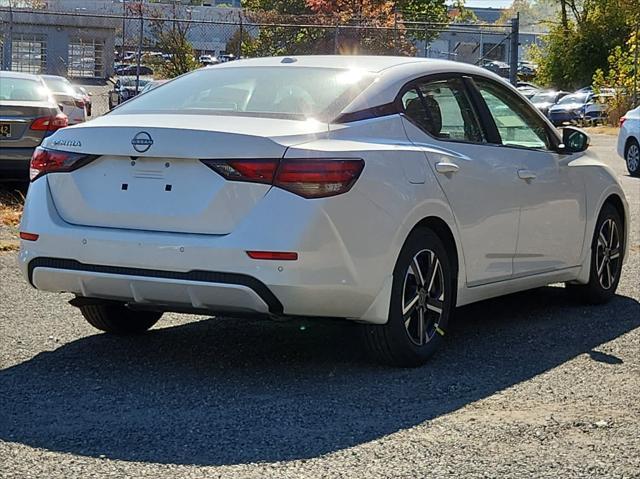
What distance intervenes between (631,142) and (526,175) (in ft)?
44.4

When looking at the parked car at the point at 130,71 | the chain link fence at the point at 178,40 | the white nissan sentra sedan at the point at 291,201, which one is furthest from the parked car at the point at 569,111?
the white nissan sentra sedan at the point at 291,201

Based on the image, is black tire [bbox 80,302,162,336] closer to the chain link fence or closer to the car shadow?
the car shadow

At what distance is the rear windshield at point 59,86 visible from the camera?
75.6 feet

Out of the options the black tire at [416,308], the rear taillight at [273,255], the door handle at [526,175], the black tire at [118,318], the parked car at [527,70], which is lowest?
the black tire at [118,318]

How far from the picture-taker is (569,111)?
1598 inches

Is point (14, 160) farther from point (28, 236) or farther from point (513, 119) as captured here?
point (28, 236)

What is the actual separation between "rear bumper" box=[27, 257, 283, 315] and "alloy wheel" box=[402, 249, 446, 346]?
2.67ft

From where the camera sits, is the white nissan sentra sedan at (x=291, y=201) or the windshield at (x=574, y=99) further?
the windshield at (x=574, y=99)

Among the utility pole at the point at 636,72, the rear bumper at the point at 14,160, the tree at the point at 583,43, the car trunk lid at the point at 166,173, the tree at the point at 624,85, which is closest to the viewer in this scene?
the car trunk lid at the point at 166,173

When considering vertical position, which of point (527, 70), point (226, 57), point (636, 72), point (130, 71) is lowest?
point (130, 71)

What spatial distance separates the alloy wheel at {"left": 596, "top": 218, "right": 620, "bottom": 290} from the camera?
8.16 metres

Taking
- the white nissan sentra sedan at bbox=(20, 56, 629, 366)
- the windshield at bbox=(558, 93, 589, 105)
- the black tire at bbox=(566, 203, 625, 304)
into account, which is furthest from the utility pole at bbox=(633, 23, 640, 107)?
the white nissan sentra sedan at bbox=(20, 56, 629, 366)

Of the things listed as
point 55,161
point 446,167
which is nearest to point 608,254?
point 446,167

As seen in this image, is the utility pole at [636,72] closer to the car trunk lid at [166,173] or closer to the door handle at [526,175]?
the door handle at [526,175]
